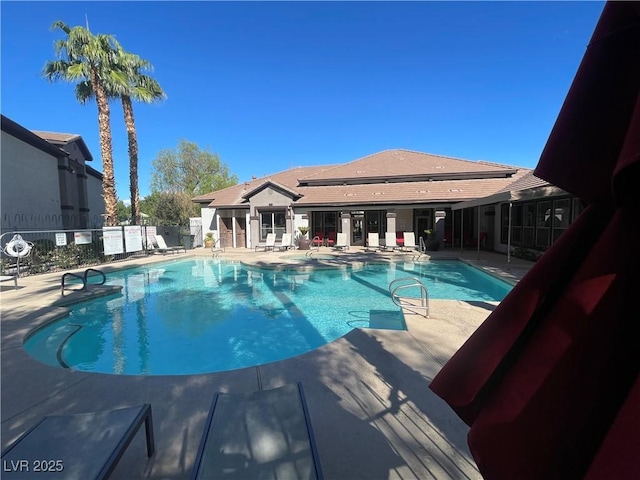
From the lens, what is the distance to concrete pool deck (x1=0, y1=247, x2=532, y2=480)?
2.47 metres

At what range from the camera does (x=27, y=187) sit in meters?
15.8

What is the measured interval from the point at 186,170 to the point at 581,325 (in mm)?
49580

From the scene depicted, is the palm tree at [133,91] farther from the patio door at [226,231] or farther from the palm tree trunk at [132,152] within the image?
the patio door at [226,231]

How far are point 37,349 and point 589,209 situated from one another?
26.5 feet

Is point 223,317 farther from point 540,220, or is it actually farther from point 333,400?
point 540,220

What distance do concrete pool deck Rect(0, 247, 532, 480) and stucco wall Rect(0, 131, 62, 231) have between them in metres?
13.0

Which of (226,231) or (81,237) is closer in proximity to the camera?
(81,237)

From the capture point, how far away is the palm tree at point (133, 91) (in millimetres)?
16281

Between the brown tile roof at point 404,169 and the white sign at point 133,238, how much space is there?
40.1 ft

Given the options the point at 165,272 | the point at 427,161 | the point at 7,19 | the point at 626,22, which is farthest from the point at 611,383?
the point at 427,161

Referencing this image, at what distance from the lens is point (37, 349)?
5.72 m

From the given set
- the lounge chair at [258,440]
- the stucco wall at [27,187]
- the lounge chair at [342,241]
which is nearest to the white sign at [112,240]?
the stucco wall at [27,187]

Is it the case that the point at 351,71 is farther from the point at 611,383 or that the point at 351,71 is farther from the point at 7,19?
the point at 611,383

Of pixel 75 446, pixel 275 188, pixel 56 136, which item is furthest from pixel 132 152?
pixel 75 446
